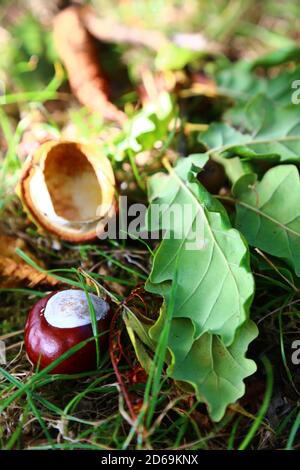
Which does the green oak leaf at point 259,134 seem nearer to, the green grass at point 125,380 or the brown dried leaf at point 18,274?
the green grass at point 125,380

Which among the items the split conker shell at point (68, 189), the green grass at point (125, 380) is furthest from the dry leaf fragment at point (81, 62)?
the split conker shell at point (68, 189)

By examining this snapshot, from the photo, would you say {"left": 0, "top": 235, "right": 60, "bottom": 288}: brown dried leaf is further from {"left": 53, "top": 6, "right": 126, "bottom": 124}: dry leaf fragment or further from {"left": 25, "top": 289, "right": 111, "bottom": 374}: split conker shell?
{"left": 53, "top": 6, "right": 126, "bottom": 124}: dry leaf fragment

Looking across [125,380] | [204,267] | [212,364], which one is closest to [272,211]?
[204,267]

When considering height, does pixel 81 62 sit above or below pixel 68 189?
above

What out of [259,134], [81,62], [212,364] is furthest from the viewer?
[81,62]

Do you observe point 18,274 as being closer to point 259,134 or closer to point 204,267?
point 204,267

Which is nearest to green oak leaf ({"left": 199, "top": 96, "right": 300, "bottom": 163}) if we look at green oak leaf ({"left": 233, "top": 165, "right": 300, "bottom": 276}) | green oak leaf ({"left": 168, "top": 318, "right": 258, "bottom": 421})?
green oak leaf ({"left": 233, "top": 165, "right": 300, "bottom": 276})

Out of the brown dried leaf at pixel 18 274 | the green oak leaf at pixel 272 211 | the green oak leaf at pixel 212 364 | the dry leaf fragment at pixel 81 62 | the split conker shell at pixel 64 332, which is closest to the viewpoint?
the green oak leaf at pixel 212 364
